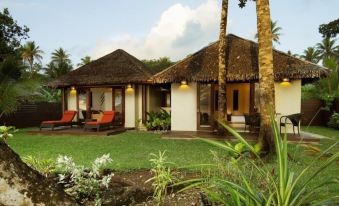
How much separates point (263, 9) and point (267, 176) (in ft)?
24.3

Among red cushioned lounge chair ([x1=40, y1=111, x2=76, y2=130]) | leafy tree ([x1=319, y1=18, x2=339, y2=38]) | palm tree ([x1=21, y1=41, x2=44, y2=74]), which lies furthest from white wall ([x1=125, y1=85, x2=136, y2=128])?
palm tree ([x1=21, y1=41, x2=44, y2=74])

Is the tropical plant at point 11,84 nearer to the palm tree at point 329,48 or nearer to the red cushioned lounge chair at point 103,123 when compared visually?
the red cushioned lounge chair at point 103,123

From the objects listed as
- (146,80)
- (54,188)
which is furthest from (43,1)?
(54,188)

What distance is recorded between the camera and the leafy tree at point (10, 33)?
21.0 meters

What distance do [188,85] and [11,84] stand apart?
8.12 m

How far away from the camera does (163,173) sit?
4.22m

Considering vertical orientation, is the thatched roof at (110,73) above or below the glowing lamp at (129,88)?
above

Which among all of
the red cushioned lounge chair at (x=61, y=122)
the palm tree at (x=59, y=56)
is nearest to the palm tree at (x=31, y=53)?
the palm tree at (x=59, y=56)

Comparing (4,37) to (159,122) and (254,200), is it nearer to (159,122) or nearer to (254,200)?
(159,122)

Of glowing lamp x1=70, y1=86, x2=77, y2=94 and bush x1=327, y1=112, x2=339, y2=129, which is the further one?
glowing lamp x1=70, y1=86, x2=77, y2=94

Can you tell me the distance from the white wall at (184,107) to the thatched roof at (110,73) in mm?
2625

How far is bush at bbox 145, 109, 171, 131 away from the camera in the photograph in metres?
16.8

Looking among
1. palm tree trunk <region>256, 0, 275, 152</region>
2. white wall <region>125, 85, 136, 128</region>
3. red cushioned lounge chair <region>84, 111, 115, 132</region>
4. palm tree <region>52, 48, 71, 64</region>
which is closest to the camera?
palm tree trunk <region>256, 0, 275, 152</region>

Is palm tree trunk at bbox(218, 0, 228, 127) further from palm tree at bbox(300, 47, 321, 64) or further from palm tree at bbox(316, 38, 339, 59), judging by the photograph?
palm tree at bbox(300, 47, 321, 64)
